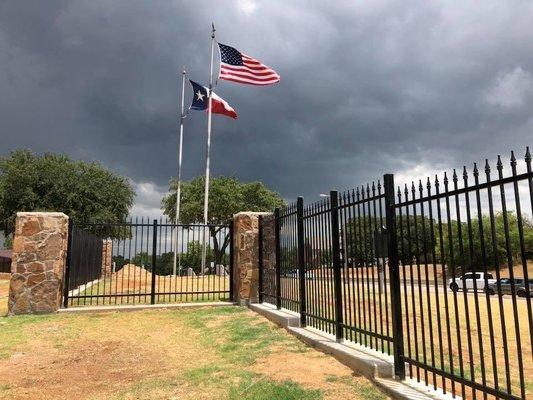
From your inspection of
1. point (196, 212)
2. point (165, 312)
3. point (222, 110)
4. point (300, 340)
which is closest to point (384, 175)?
point (300, 340)

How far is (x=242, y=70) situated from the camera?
19.6m

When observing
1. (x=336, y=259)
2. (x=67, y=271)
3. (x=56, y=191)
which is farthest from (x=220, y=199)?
(x=336, y=259)

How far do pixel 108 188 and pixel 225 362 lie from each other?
32.5 m

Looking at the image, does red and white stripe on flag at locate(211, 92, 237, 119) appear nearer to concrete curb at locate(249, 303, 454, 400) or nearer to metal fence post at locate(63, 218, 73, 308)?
metal fence post at locate(63, 218, 73, 308)

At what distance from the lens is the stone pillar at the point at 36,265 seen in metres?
11.4

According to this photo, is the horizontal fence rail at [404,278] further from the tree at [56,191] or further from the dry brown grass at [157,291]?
the tree at [56,191]

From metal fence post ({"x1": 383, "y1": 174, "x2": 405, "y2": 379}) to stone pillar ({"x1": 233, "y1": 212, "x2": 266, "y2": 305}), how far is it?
7.14 metres

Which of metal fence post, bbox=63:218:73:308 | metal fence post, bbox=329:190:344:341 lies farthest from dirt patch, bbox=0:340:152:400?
metal fence post, bbox=63:218:73:308

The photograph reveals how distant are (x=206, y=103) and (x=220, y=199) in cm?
1861

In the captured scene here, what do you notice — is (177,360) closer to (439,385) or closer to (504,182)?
(439,385)


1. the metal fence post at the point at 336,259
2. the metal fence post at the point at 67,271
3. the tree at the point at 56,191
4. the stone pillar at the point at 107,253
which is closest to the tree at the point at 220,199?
the tree at the point at 56,191

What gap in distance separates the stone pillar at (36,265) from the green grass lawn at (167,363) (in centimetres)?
115

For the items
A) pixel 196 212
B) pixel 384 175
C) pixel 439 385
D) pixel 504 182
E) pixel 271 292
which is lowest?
pixel 439 385

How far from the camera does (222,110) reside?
961 inches
